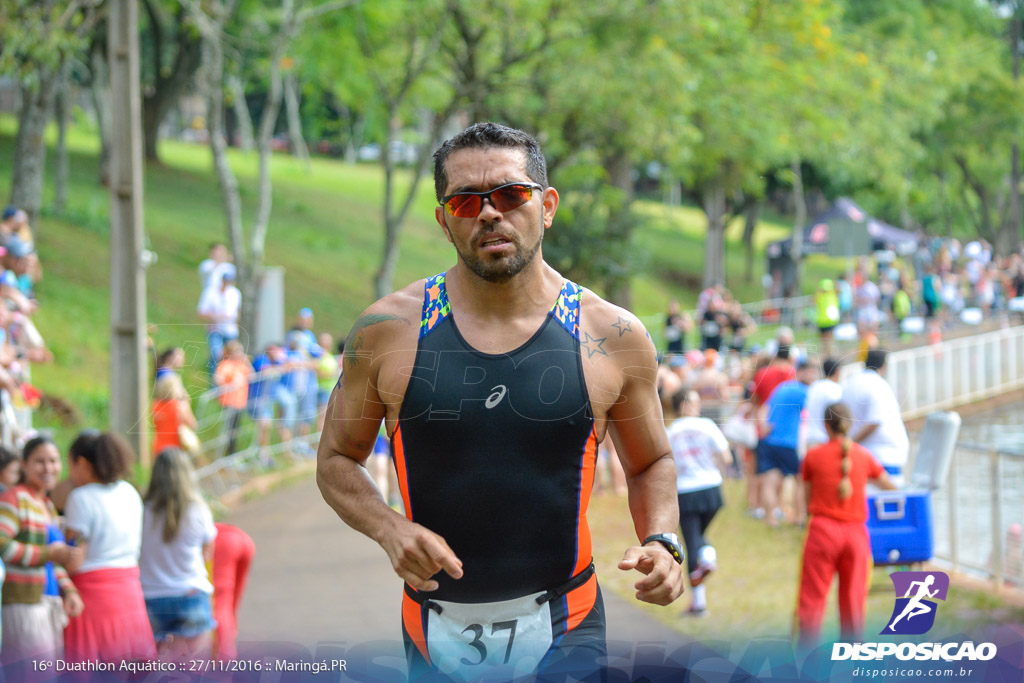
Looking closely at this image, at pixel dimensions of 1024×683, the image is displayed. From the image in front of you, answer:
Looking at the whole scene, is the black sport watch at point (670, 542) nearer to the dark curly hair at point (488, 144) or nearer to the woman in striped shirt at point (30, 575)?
the dark curly hair at point (488, 144)

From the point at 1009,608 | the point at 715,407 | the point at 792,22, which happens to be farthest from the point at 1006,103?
the point at 715,407

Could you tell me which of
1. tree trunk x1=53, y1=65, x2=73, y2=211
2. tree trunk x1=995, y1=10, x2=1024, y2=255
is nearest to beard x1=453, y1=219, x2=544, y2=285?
tree trunk x1=53, y1=65, x2=73, y2=211

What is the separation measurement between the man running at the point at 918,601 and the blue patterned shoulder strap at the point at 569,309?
1.72m

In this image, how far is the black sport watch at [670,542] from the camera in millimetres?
2672

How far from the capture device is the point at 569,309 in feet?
9.34

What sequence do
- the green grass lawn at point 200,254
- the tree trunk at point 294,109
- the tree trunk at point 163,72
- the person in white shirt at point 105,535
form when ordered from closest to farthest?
the person in white shirt at point 105,535 → the green grass lawn at point 200,254 → the tree trunk at point 163,72 → the tree trunk at point 294,109

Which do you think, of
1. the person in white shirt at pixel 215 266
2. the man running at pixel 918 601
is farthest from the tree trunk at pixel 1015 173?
the man running at pixel 918 601

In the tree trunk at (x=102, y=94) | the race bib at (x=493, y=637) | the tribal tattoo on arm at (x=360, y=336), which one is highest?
the tree trunk at (x=102, y=94)

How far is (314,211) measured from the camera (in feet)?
110

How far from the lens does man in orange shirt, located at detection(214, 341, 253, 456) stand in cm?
550

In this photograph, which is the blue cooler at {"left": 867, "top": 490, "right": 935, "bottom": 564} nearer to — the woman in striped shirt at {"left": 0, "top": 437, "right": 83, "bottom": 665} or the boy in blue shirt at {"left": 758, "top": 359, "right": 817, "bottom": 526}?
the boy in blue shirt at {"left": 758, "top": 359, "right": 817, "bottom": 526}

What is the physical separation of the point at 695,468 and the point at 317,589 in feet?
8.30

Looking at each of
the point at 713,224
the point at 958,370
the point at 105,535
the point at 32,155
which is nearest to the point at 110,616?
the point at 105,535

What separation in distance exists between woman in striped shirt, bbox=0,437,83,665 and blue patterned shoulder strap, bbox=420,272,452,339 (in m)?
3.03
